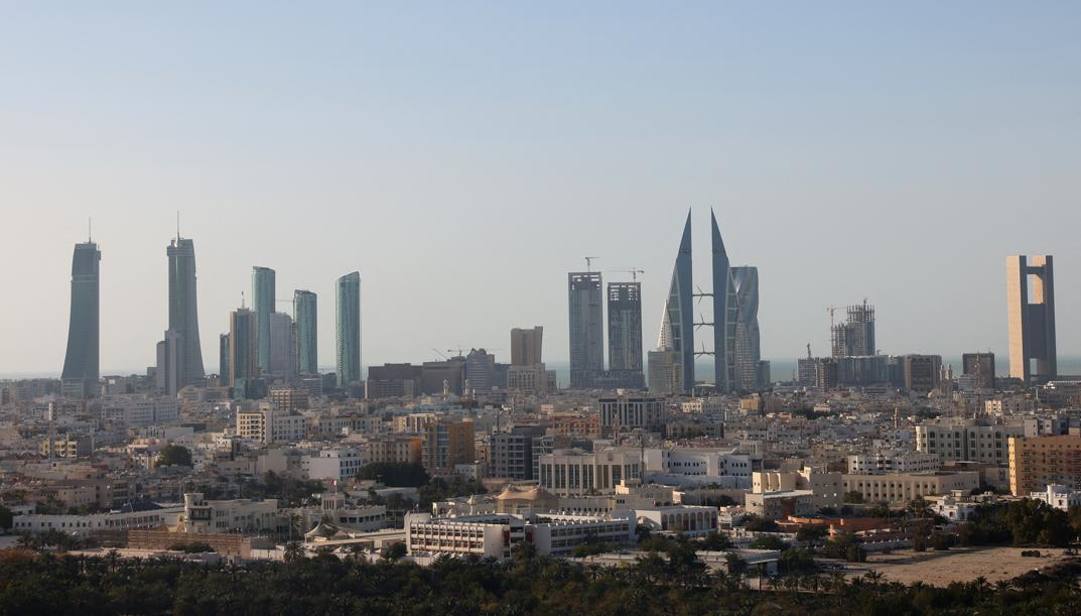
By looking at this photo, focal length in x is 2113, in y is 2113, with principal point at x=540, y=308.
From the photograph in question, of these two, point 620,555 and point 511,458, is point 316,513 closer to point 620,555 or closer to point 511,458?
point 620,555

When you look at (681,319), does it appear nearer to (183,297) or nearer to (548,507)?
(183,297)

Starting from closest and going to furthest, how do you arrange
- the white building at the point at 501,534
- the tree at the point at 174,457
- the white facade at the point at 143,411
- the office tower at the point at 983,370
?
the white building at the point at 501,534, the tree at the point at 174,457, the white facade at the point at 143,411, the office tower at the point at 983,370

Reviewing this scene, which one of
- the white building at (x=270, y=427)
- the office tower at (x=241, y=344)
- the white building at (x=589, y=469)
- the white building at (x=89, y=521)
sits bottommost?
the white building at (x=89, y=521)

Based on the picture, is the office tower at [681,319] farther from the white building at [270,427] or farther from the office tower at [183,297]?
the white building at [270,427]

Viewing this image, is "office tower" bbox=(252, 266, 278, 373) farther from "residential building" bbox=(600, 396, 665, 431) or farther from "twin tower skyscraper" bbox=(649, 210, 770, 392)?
"residential building" bbox=(600, 396, 665, 431)

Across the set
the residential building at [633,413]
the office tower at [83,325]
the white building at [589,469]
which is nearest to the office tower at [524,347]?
the office tower at [83,325]

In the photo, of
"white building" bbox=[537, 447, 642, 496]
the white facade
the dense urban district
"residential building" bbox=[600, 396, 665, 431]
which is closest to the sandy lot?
the dense urban district

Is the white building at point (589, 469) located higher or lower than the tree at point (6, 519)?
higher

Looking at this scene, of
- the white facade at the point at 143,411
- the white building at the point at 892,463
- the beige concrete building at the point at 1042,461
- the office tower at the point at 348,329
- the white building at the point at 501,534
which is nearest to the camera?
the white building at the point at 501,534

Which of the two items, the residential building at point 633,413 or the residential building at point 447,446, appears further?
the residential building at point 633,413
